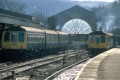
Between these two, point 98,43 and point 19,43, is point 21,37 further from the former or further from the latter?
point 98,43

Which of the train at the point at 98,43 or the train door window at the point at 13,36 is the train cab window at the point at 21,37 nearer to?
the train door window at the point at 13,36

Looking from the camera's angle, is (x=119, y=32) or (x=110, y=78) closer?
(x=110, y=78)

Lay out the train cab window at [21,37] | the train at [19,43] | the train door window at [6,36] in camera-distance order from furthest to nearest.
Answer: the train door window at [6,36] → the train cab window at [21,37] → the train at [19,43]

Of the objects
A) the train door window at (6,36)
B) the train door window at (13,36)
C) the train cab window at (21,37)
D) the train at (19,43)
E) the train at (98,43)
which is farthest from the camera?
the train at (98,43)

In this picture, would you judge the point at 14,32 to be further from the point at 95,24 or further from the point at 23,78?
the point at 95,24

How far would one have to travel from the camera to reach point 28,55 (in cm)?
Result: 3428

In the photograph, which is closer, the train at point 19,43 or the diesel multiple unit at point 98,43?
the train at point 19,43

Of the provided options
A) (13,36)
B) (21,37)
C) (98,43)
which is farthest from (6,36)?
(98,43)

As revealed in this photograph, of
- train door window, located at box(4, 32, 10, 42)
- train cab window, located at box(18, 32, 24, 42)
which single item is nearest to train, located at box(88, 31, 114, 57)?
train cab window, located at box(18, 32, 24, 42)

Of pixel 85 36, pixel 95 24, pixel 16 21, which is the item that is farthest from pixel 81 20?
pixel 16 21

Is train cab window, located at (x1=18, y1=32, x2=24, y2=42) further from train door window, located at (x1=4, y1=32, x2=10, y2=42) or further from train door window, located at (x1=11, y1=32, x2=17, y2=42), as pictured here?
train door window, located at (x1=4, y1=32, x2=10, y2=42)

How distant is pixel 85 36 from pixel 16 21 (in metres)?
28.1

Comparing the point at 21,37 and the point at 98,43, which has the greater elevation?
the point at 21,37

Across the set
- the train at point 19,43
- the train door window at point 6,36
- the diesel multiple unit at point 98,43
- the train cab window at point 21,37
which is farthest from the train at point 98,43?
the train door window at point 6,36
